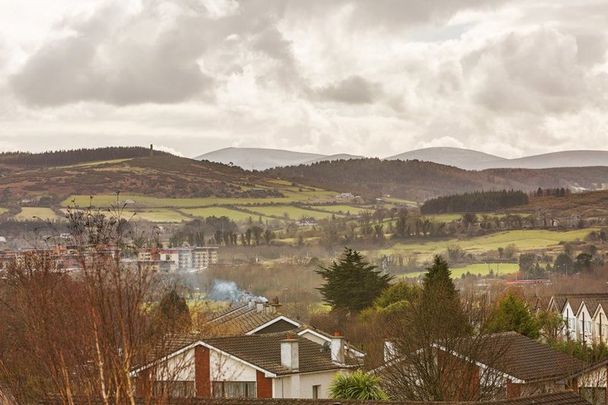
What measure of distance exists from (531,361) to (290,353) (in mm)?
8075

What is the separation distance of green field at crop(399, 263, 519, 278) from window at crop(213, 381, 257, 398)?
5525 inches

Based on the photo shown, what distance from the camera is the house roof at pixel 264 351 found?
134ft

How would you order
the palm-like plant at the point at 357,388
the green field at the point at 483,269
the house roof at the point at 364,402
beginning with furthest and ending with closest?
the green field at the point at 483,269
the palm-like plant at the point at 357,388
the house roof at the point at 364,402

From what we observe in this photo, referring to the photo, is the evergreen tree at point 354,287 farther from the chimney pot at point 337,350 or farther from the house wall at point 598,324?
the chimney pot at point 337,350

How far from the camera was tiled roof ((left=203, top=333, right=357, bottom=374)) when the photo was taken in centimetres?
4106

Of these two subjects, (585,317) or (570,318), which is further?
(570,318)

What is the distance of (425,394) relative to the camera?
117 feet

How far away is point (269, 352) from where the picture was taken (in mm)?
42500

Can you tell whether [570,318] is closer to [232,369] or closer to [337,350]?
[337,350]

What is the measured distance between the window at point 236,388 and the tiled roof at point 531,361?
7358 millimetres

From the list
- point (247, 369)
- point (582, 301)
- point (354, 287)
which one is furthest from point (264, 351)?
point (582, 301)

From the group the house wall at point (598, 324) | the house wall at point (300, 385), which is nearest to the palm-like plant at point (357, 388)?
the house wall at point (300, 385)

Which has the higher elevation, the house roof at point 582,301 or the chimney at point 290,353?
the chimney at point 290,353

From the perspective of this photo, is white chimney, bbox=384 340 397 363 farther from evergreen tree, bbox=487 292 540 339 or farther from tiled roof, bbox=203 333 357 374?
evergreen tree, bbox=487 292 540 339
